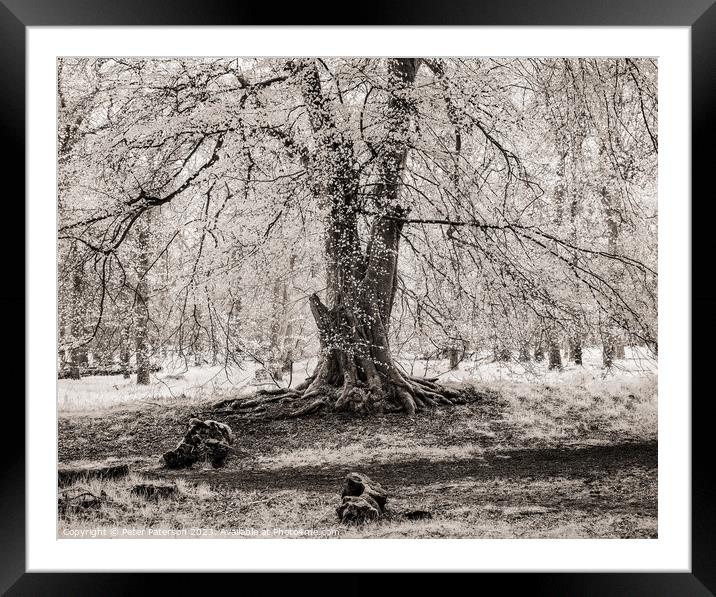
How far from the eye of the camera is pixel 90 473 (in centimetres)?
359

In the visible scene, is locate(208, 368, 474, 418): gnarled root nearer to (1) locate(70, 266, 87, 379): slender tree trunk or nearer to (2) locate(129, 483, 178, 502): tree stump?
(2) locate(129, 483, 178, 502): tree stump

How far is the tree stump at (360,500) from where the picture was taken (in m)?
3.50

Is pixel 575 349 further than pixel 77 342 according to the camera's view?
Yes

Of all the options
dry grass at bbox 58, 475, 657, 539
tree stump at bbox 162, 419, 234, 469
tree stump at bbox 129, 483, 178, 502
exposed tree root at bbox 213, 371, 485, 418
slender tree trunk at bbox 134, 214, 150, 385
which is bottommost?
dry grass at bbox 58, 475, 657, 539

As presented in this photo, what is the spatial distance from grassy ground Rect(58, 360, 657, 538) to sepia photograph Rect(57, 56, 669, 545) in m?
0.01

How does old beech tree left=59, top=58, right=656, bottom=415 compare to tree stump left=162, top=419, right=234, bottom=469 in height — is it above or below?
above

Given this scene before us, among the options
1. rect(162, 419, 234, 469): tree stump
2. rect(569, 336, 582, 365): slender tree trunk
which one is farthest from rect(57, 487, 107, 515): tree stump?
rect(569, 336, 582, 365): slender tree trunk

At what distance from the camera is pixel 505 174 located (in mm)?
3652

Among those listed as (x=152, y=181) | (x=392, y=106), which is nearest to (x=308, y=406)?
(x=152, y=181)

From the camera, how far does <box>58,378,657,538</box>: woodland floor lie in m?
3.52
